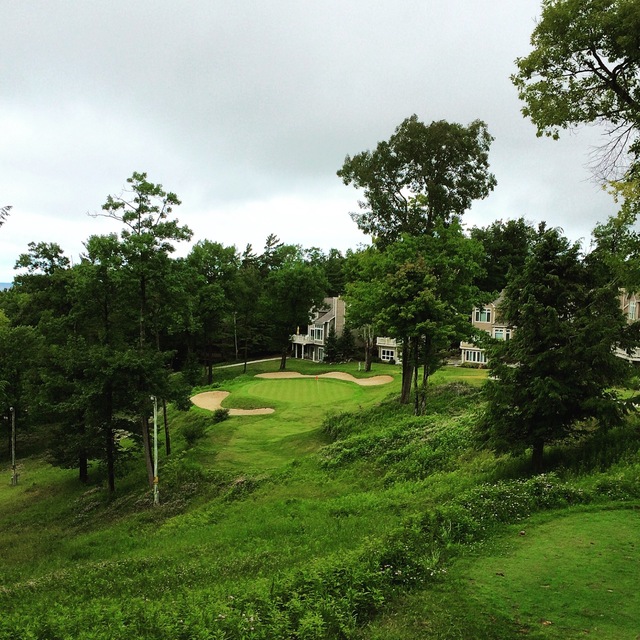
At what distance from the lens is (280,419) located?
104ft

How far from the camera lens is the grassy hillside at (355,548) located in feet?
21.9

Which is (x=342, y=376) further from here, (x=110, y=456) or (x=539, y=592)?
(x=539, y=592)

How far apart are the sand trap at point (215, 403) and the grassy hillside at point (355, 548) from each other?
1061 centimetres

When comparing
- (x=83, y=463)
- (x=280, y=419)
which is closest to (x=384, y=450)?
(x=280, y=419)

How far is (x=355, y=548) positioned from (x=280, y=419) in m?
21.9

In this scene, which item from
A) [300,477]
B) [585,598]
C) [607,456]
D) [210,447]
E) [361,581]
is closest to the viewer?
[585,598]

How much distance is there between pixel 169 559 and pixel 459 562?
7.32 m

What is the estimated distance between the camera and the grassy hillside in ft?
21.9

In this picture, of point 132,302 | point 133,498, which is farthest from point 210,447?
point 132,302

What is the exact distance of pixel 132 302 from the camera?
24141 millimetres

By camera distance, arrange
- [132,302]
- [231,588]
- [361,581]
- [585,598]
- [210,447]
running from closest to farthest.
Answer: [585,598] → [361,581] → [231,588] → [132,302] → [210,447]

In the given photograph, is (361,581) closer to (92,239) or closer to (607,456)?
(607,456)

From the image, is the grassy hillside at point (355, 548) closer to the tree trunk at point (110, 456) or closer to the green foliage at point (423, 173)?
the tree trunk at point (110, 456)

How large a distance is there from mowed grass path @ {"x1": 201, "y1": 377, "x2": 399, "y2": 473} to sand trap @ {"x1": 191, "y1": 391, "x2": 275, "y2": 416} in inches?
35.2
